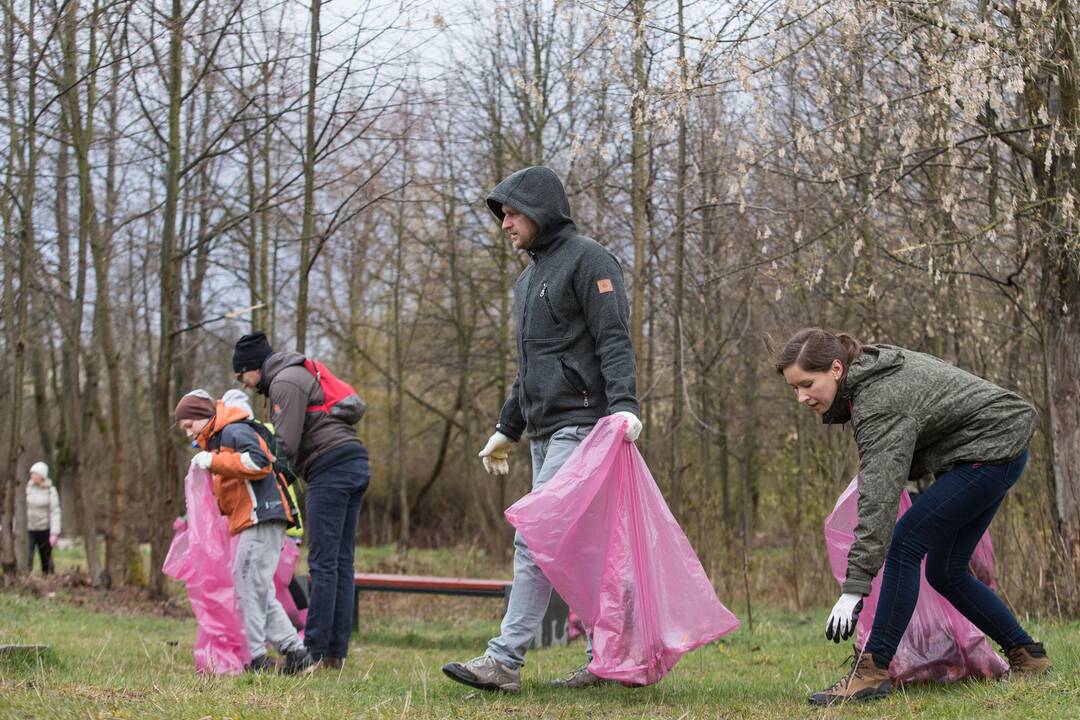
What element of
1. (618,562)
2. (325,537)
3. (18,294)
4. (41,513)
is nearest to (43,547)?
(41,513)

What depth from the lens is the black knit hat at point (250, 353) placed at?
6.31m

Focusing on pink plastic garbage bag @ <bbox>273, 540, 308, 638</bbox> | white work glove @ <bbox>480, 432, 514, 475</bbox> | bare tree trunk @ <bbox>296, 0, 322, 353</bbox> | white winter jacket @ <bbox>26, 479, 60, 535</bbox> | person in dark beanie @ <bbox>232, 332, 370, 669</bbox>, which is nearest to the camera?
white work glove @ <bbox>480, 432, 514, 475</bbox>

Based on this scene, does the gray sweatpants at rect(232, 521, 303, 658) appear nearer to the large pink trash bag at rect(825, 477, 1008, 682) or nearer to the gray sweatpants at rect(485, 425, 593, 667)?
the gray sweatpants at rect(485, 425, 593, 667)

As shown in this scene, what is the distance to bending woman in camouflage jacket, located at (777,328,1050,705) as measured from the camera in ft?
13.5

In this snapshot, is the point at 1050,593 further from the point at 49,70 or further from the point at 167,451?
the point at 49,70

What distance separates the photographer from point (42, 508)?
15.6 meters

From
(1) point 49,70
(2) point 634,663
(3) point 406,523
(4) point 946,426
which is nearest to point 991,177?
(4) point 946,426

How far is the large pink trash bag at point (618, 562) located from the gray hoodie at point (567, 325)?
219 millimetres

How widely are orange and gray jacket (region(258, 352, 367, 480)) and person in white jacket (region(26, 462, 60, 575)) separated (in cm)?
1025

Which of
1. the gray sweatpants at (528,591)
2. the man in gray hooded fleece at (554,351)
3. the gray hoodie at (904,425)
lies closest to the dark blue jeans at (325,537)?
the man in gray hooded fleece at (554,351)

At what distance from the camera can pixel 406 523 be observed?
2203 cm

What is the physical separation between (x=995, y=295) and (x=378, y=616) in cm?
708

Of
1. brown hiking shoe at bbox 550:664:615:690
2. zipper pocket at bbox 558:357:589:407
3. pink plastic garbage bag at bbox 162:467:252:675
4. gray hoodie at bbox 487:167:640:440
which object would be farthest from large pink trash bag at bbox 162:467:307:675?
zipper pocket at bbox 558:357:589:407

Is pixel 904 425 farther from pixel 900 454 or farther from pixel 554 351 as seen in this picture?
pixel 554 351
